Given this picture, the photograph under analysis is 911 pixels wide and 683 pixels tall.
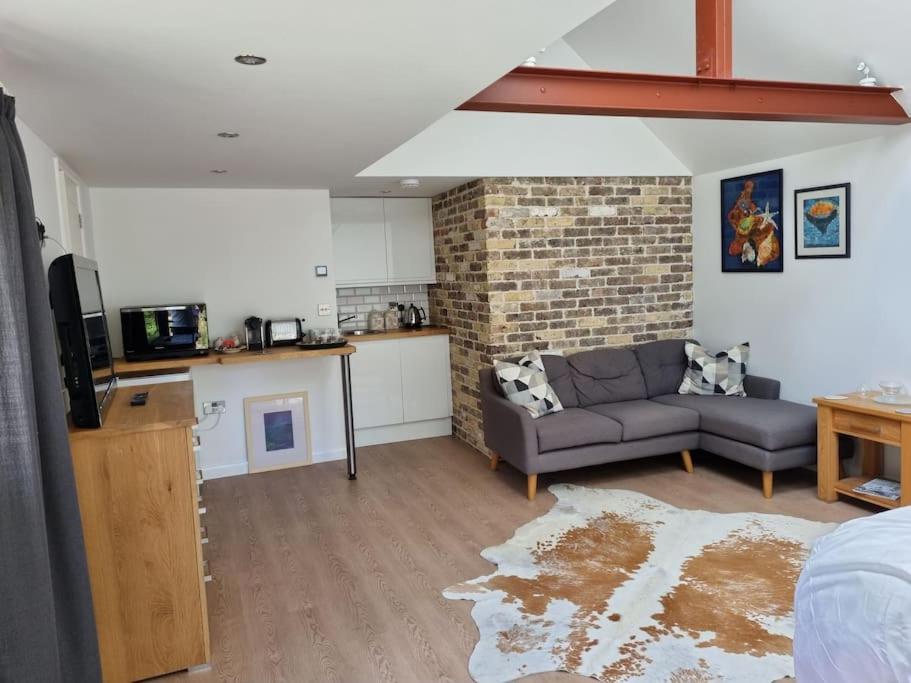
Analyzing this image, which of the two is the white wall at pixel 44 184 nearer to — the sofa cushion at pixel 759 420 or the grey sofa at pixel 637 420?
the grey sofa at pixel 637 420

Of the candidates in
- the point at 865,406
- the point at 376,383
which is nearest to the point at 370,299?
the point at 376,383

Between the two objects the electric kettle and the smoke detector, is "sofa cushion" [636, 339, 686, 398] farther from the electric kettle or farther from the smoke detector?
the smoke detector

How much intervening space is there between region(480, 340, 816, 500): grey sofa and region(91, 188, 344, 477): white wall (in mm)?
1452

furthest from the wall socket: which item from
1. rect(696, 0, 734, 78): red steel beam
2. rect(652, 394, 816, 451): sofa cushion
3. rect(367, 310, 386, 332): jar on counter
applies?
rect(696, 0, 734, 78): red steel beam

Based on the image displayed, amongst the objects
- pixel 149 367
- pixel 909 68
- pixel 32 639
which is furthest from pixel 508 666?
pixel 909 68

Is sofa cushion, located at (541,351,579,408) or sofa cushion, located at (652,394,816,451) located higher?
sofa cushion, located at (541,351,579,408)

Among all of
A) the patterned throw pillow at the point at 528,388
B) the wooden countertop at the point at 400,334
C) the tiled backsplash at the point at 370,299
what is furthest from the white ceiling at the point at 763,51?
the tiled backsplash at the point at 370,299

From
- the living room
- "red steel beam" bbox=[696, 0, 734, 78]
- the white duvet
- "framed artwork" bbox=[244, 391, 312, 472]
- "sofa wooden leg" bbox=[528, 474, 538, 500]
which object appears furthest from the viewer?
"framed artwork" bbox=[244, 391, 312, 472]

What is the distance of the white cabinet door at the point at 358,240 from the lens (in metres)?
5.90

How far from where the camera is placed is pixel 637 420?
461cm

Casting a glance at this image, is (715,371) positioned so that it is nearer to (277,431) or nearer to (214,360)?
(277,431)

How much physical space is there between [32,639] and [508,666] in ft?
5.26

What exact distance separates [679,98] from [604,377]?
2.35m

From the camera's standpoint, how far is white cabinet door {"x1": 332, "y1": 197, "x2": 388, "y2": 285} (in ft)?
19.4
